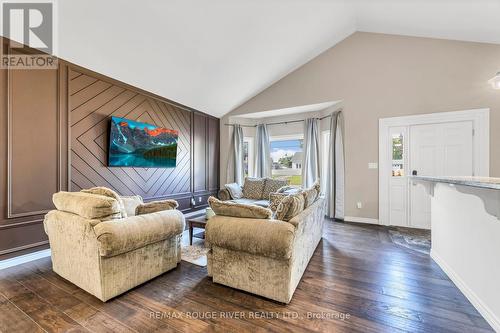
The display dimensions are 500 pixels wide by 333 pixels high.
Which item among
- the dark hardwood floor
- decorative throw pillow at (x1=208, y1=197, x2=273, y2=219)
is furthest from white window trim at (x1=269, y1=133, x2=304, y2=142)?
decorative throw pillow at (x1=208, y1=197, x2=273, y2=219)

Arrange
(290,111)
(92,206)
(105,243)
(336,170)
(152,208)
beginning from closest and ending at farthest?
1. (105,243)
2. (92,206)
3. (152,208)
4. (336,170)
5. (290,111)

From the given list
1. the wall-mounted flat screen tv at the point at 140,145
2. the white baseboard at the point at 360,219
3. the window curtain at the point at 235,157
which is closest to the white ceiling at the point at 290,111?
the window curtain at the point at 235,157

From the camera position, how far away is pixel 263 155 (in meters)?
5.92

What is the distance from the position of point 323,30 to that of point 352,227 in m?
3.71

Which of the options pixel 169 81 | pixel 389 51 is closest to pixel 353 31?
pixel 389 51

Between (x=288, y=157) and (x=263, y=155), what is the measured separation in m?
0.68

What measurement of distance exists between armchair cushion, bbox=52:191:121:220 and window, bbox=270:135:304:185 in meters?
4.36

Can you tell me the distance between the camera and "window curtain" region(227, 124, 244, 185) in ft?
19.3

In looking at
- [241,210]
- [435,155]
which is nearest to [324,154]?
[435,155]

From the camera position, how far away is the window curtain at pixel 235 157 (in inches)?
232

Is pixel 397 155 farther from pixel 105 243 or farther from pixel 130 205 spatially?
pixel 105 243

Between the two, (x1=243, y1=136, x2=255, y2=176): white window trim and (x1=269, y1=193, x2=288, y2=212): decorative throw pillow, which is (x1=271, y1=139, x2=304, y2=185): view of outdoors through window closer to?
(x1=243, y1=136, x2=255, y2=176): white window trim

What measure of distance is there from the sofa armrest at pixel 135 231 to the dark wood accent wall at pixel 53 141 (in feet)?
5.48

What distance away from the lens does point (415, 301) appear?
72.0 inches
